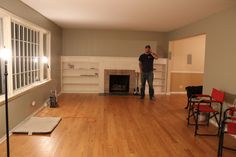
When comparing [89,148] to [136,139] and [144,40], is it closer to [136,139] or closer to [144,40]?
[136,139]

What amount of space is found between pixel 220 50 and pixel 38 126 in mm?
3593

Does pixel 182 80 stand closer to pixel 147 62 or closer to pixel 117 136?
pixel 147 62

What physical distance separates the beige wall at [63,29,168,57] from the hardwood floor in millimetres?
2591

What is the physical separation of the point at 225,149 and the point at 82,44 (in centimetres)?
560

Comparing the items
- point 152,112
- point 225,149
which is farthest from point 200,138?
point 152,112

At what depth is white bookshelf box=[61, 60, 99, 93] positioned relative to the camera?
7.58 metres

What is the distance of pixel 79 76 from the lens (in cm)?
761

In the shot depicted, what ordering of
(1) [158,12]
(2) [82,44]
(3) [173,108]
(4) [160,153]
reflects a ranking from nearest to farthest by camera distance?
(4) [160,153]
(1) [158,12]
(3) [173,108]
(2) [82,44]

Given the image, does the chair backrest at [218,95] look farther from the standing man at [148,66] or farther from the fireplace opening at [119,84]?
the fireplace opening at [119,84]

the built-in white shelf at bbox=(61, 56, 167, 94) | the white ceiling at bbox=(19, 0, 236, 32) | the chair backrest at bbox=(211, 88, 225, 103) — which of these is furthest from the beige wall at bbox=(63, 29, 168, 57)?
Result: the chair backrest at bbox=(211, 88, 225, 103)

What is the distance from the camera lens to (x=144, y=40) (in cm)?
765

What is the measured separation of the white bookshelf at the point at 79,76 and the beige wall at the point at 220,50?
153 inches

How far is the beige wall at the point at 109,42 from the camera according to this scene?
748 cm

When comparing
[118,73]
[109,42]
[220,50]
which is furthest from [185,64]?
[220,50]
